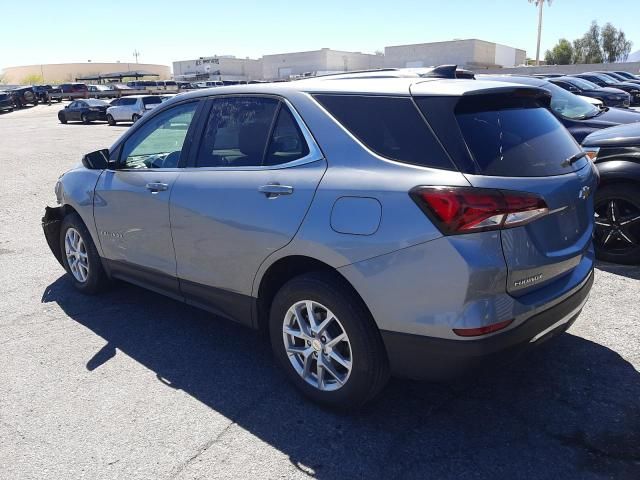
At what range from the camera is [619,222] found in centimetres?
540

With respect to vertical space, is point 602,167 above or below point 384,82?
below

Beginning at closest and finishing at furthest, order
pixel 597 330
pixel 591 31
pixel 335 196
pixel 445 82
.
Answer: pixel 335 196 → pixel 445 82 → pixel 597 330 → pixel 591 31

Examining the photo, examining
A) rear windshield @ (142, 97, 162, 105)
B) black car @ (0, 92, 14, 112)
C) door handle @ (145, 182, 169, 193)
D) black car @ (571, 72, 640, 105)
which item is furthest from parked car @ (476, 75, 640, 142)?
black car @ (0, 92, 14, 112)

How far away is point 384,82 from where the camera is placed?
3117 mm

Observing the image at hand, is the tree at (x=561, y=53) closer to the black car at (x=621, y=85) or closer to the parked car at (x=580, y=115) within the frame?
the black car at (x=621, y=85)

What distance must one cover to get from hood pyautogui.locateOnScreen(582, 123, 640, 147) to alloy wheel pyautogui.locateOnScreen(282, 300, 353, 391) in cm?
396

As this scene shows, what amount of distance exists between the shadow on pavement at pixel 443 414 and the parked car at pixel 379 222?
0.81ft

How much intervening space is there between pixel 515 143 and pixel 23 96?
53.6 metres

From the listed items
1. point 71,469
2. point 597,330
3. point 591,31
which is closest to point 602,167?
point 597,330

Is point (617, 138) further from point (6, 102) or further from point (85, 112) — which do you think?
point (6, 102)

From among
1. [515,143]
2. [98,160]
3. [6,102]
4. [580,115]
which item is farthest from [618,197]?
[6,102]

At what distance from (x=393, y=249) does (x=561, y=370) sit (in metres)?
1.68

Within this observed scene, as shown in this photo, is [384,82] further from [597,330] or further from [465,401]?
[597,330]

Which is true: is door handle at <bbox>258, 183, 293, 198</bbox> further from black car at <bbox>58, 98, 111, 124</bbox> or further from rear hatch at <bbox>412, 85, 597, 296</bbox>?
black car at <bbox>58, 98, 111, 124</bbox>
